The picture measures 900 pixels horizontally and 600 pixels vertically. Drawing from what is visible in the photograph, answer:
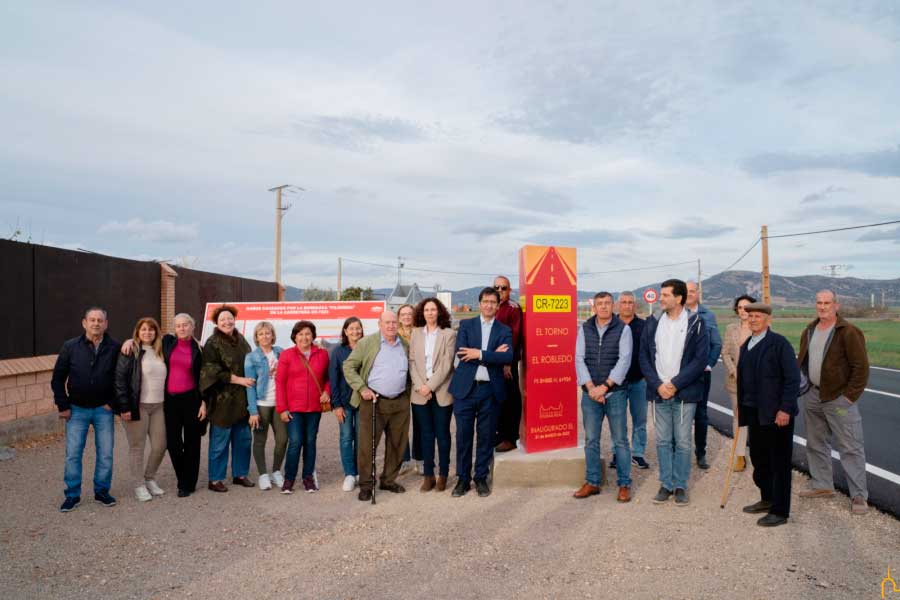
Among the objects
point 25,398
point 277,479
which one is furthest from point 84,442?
point 25,398

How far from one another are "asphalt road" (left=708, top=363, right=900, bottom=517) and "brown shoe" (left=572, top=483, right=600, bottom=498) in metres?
2.37

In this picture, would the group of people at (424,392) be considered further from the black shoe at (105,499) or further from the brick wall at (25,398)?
the brick wall at (25,398)

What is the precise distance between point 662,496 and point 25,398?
798cm

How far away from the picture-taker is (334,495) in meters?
5.94

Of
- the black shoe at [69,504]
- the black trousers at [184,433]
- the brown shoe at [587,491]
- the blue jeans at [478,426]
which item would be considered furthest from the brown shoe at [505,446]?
the black shoe at [69,504]

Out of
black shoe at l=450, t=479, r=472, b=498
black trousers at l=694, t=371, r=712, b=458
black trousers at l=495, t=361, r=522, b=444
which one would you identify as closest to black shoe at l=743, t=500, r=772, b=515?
black trousers at l=694, t=371, r=712, b=458

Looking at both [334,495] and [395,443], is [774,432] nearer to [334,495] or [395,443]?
[395,443]

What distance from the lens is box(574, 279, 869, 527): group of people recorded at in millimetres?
5098

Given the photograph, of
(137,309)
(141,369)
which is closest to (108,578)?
(141,369)

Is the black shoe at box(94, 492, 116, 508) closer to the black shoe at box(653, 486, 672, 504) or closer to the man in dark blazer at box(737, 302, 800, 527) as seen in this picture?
the black shoe at box(653, 486, 672, 504)

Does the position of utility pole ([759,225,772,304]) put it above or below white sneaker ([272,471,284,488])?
above

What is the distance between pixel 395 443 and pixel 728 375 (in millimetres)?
3917

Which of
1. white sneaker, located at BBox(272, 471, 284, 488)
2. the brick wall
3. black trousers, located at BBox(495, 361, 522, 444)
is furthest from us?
the brick wall

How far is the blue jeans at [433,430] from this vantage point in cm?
602
